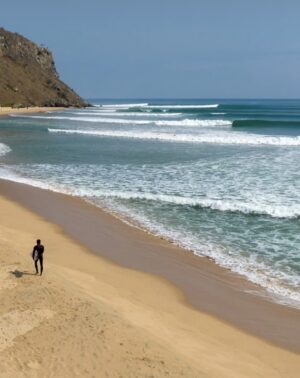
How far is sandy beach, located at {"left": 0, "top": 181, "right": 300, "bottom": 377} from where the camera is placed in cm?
672

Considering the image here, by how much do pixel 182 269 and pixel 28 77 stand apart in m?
106

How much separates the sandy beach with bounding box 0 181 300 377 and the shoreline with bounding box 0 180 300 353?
3cm

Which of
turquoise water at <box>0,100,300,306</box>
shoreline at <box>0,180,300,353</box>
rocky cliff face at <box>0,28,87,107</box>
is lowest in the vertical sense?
shoreline at <box>0,180,300,353</box>

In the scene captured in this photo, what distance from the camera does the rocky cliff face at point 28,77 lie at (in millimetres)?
101500

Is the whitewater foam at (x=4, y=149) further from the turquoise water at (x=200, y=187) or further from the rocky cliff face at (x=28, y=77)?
the rocky cliff face at (x=28, y=77)

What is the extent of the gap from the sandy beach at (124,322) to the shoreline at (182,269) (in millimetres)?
34

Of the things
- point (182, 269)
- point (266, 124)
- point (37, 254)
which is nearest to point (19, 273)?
point (37, 254)

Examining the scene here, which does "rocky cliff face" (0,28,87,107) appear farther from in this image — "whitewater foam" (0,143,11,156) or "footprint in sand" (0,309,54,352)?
"footprint in sand" (0,309,54,352)

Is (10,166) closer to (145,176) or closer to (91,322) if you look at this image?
(145,176)

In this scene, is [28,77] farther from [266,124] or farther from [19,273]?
[19,273]

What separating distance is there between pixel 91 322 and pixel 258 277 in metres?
4.14

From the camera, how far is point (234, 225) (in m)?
14.2

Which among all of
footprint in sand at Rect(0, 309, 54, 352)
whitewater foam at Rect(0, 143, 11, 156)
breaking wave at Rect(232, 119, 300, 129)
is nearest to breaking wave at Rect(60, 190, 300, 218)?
footprint in sand at Rect(0, 309, 54, 352)

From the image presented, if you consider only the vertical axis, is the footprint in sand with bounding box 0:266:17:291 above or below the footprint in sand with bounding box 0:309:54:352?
above
